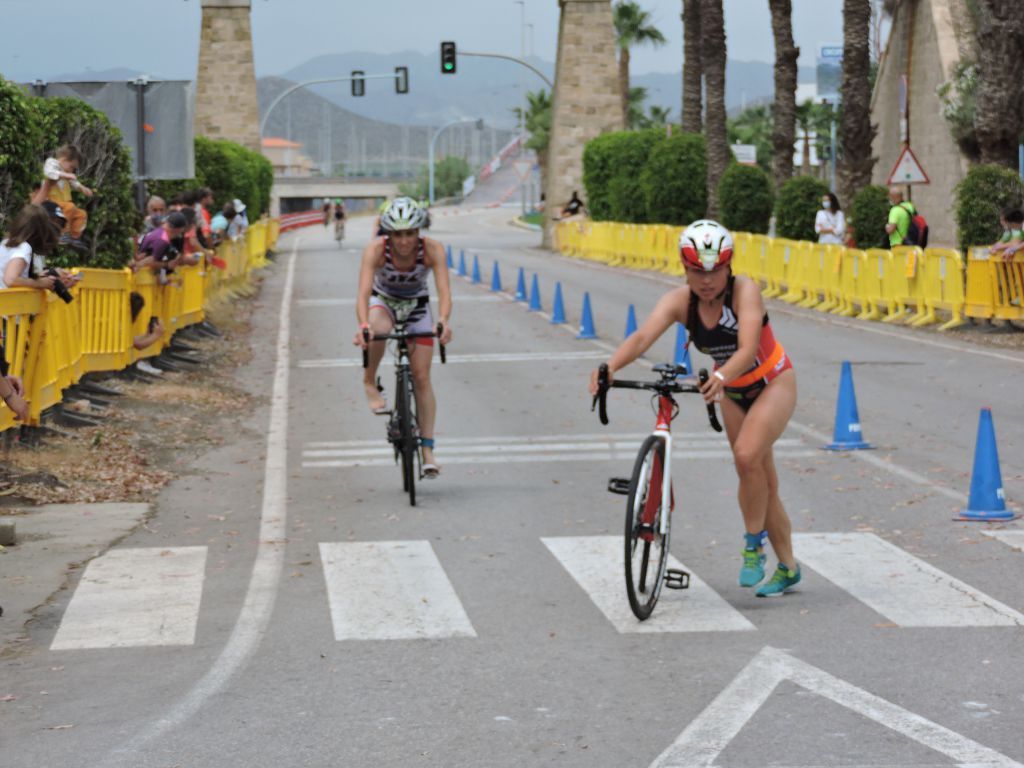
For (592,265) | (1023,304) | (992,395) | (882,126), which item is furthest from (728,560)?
(882,126)

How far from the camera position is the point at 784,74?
44.3 metres

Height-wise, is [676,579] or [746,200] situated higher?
[746,200]

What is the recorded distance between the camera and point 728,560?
33.4 ft

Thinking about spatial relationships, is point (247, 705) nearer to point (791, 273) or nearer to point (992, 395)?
point (992, 395)

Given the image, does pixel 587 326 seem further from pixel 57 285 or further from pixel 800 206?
pixel 57 285

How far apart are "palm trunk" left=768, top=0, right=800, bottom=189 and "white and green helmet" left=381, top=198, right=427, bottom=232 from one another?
107ft

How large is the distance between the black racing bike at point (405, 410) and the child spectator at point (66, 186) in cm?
464

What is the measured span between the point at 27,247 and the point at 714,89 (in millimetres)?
39451

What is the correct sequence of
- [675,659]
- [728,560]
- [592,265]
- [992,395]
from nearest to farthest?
[675,659] → [728,560] → [992,395] → [592,265]

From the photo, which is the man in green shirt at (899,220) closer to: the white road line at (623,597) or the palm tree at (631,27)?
the white road line at (623,597)

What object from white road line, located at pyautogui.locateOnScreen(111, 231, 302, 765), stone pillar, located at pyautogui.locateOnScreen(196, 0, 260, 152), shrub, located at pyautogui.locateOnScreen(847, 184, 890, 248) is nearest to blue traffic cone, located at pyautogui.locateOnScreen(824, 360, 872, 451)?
white road line, located at pyautogui.locateOnScreen(111, 231, 302, 765)

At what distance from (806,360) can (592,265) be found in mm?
29875

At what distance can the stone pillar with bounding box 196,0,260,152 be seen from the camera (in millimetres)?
75938

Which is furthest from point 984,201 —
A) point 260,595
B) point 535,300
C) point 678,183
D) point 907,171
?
point 678,183
